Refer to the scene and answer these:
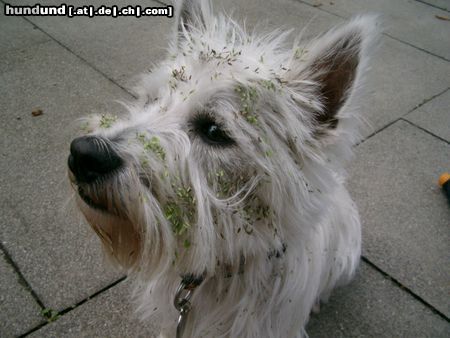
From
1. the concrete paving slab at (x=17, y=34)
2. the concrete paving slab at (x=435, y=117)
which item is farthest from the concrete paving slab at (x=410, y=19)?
the concrete paving slab at (x=17, y=34)

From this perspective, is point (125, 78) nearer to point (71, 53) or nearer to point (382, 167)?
point (71, 53)

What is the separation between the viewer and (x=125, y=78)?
531 centimetres

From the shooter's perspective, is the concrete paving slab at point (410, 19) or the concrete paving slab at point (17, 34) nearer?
the concrete paving slab at point (17, 34)

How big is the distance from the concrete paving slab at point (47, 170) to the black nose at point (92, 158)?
47 cm

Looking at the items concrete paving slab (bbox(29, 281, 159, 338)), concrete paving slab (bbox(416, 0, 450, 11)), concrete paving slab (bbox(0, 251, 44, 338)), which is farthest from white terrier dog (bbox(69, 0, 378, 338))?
concrete paving slab (bbox(416, 0, 450, 11))

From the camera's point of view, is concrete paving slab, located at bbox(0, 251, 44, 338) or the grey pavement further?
the grey pavement

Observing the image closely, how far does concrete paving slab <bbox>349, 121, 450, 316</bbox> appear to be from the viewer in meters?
3.40

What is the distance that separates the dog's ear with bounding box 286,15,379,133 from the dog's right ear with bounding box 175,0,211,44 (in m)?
0.71

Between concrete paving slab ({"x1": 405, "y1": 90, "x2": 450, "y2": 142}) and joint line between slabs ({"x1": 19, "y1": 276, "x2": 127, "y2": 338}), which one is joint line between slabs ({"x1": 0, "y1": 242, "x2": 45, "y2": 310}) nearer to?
joint line between slabs ({"x1": 19, "y1": 276, "x2": 127, "y2": 338})

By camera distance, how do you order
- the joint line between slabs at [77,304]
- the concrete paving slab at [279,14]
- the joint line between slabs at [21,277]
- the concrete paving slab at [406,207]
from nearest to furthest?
the joint line between slabs at [77,304] → the joint line between slabs at [21,277] → the concrete paving slab at [406,207] → the concrete paving slab at [279,14]

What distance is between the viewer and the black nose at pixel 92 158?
5.41ft

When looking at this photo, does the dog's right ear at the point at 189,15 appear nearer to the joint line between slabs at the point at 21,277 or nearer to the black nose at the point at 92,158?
the black nose at the point at 92,158

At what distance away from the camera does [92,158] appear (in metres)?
1.66

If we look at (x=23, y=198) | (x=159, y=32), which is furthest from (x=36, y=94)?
(x=159, y=32)
